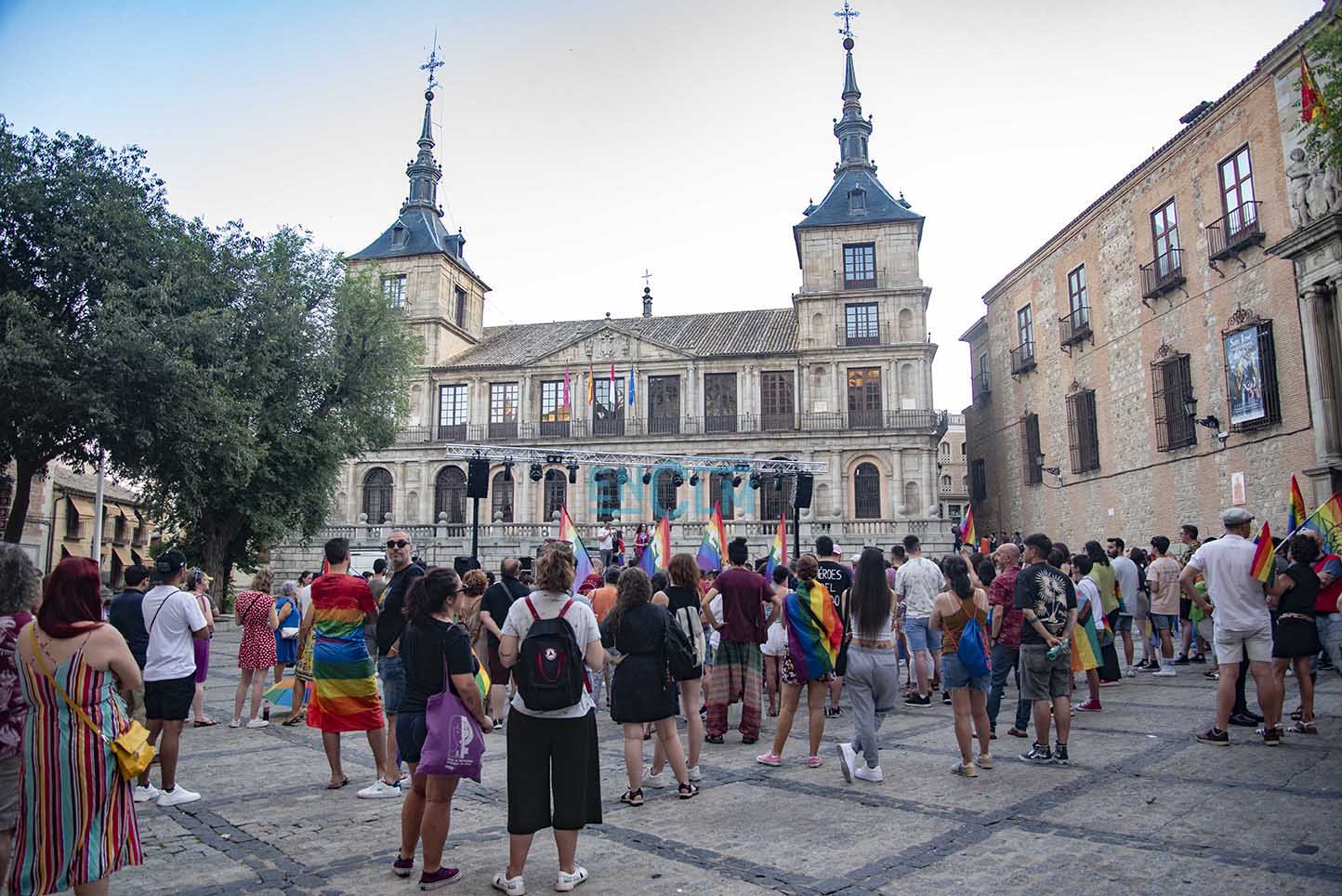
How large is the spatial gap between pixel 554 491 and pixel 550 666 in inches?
1441

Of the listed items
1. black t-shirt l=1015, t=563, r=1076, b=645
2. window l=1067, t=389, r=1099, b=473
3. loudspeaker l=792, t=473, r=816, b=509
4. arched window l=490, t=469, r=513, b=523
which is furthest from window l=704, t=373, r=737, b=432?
black t-shirt l=1015, t=563, r=1076, b=645

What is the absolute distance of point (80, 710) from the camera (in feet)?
12.1

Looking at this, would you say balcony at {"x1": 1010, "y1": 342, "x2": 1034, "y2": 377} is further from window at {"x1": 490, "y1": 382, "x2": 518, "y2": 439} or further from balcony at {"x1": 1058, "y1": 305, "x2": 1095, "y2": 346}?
window at {"x1": 490, "y1": 382, "x2": 518, "y2": 439}

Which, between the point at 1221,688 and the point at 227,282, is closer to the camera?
the point at 1221,688

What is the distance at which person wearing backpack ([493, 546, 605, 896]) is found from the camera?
4.30 metres

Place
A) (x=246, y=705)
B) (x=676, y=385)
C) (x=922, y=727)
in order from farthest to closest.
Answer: (x=676, y=385)
(x=246, y=705)
(x=922, y=727)

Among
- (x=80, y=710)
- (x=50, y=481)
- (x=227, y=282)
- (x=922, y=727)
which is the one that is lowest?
(x=922, y=727)

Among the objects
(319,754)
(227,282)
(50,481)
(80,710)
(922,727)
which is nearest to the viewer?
(80,710)

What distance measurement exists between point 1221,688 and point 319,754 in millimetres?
8007

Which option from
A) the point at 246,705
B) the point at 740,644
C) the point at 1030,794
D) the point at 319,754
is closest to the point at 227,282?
the point at 246,705

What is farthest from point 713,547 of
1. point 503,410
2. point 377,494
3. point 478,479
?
point 377,494

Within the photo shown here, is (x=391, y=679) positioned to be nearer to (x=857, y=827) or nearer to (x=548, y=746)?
(x=548, y=746)

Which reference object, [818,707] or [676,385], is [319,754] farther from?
[676,385]

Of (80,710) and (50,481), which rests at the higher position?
(50,481)
